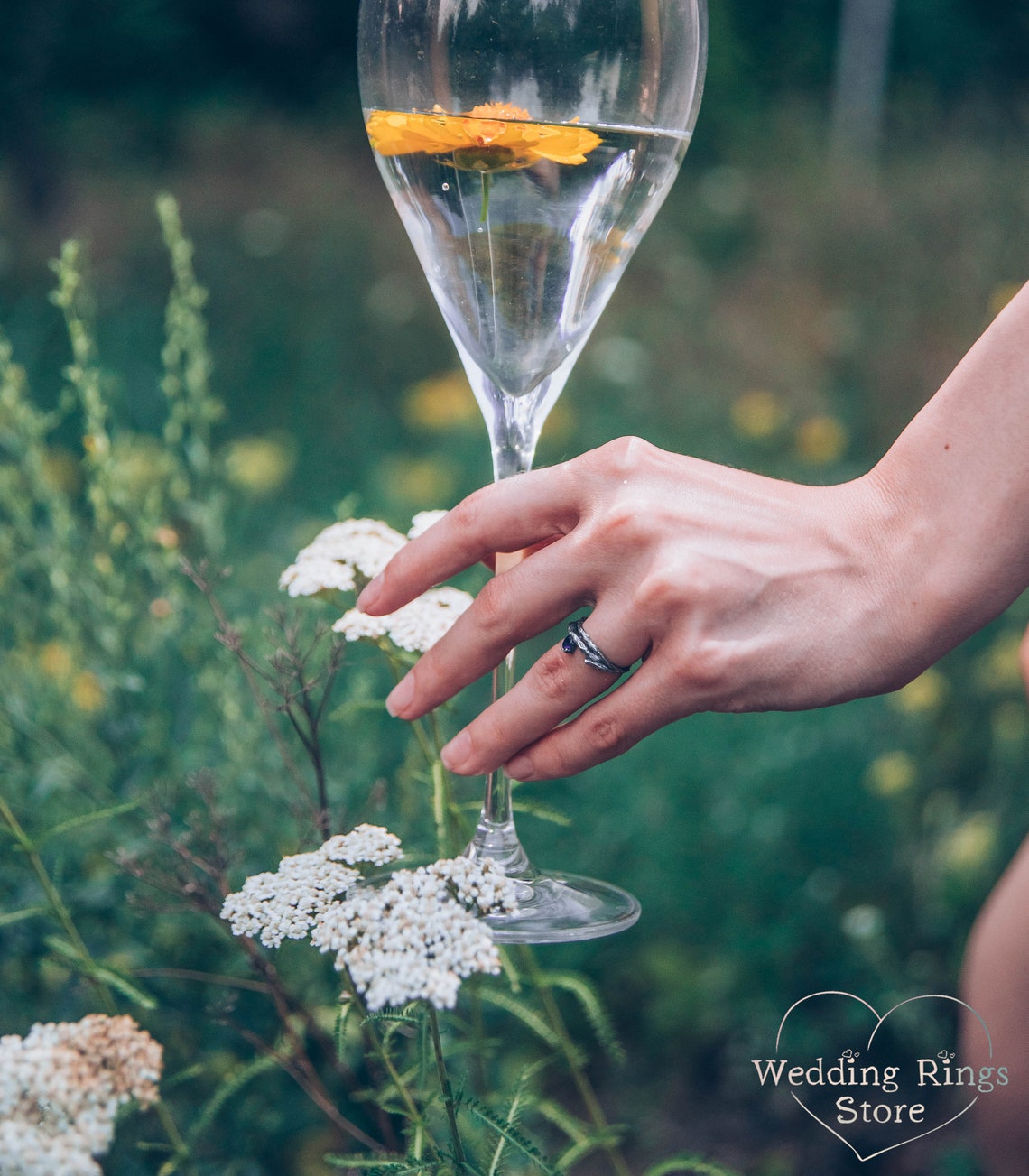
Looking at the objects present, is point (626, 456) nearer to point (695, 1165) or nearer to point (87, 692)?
point (695, 1165)

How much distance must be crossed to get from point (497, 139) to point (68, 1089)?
0.61 meters

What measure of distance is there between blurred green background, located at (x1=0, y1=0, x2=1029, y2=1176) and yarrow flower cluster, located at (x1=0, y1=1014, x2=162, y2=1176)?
53cm

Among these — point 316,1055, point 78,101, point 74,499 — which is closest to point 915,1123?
point 316,1055

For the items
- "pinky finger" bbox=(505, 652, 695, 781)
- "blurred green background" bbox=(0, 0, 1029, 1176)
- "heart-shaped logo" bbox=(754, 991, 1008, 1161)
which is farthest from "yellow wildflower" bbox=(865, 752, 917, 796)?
"pinky finger" bbox=(505, 652, 695, 781)

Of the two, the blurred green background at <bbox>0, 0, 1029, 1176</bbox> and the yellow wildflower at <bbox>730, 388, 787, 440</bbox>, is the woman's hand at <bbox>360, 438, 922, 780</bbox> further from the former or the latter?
the yellow wildflower at <bbox>730, 388, 787, 440</bbox>

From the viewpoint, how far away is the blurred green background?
1.51 meters

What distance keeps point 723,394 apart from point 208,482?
1.98 metres

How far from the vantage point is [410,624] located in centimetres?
77

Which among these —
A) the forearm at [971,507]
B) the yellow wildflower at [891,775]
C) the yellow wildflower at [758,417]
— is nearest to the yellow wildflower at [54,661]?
the forearm at [971,507]

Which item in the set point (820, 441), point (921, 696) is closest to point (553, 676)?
point (921, 696)

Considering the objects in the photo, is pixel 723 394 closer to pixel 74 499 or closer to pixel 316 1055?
pixel 74 499

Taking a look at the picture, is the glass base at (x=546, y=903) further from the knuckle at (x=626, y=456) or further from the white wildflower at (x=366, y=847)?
the knuckle at (x=626, y=456)

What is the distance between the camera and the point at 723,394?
2996 mm

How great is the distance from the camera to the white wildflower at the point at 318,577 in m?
0.73
